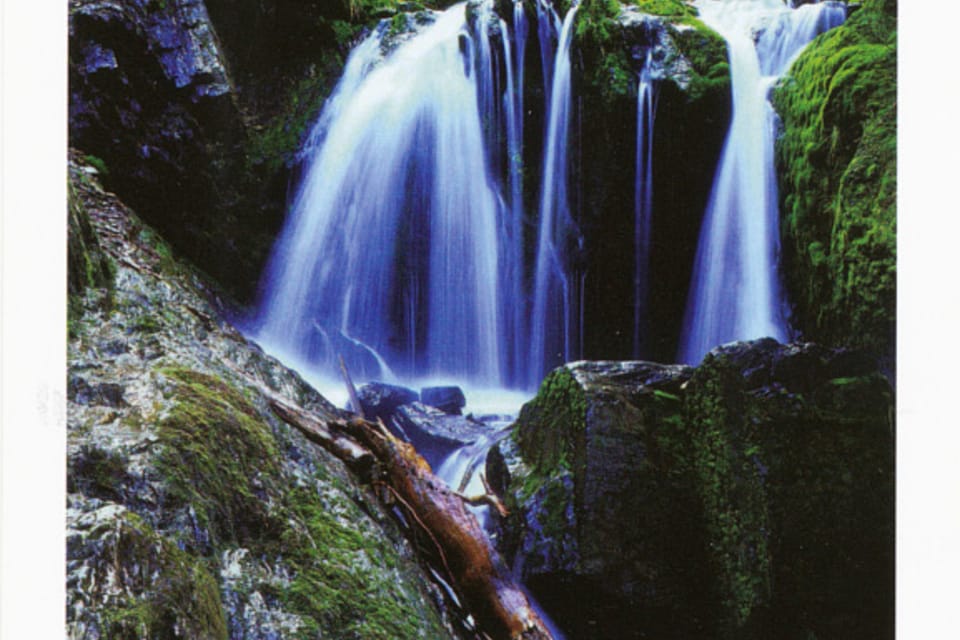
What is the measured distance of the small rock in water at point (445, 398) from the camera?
6.84 ft

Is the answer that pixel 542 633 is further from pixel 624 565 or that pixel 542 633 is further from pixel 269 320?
pixel 269 320

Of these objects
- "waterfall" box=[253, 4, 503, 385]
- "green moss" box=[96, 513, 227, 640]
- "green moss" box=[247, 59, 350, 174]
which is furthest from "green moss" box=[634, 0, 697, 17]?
"green moss" box=[96, 513, 227, 640]

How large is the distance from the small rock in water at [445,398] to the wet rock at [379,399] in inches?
2.5

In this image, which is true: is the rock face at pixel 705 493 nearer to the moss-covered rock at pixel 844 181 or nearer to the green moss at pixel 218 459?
the moss-covered rock at pixel 844 181

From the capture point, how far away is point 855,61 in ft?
6.16

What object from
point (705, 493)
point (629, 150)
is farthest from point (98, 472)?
point (629, 150)

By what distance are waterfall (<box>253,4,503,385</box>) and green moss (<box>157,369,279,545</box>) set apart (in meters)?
0.30

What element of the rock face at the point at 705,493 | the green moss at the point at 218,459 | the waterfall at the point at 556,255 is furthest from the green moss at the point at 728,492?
the green moss at the point at 218,459

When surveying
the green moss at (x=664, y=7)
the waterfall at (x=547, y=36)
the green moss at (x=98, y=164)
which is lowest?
the green moss at (x=98, y=164)

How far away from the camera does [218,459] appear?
1.65 meters

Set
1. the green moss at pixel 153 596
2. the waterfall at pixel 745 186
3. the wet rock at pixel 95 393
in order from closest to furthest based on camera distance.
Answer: the green moss at pixel 153 596 < the wet rock at pixel 95 393 < the waterfall at pixel 745 186

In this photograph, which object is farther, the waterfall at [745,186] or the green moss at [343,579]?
the waterfall at [745,186]

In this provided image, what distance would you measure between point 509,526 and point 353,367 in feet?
1.96
